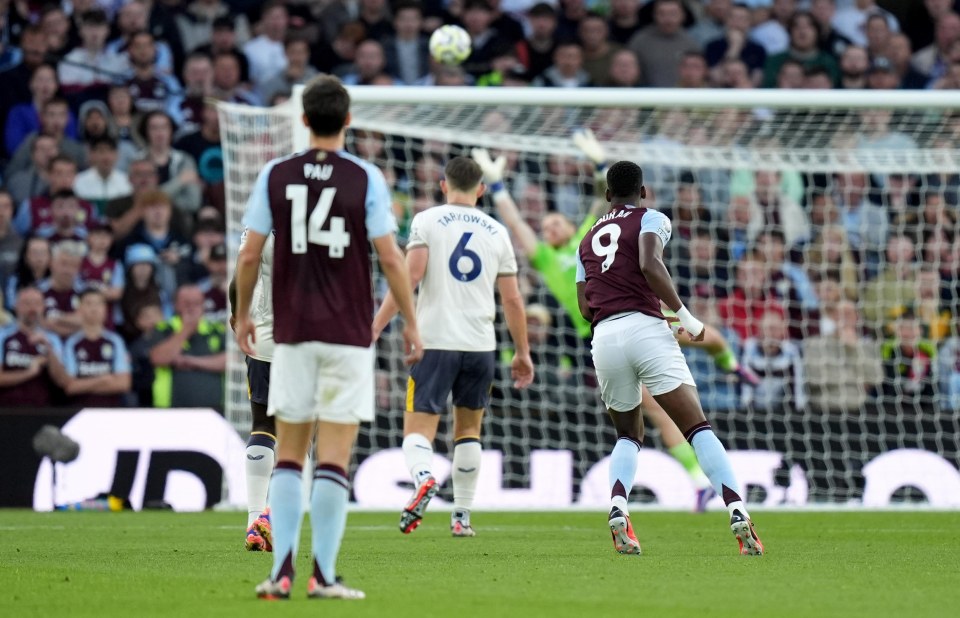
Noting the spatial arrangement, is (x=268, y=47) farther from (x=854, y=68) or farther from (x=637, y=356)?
(x=637, y=356)

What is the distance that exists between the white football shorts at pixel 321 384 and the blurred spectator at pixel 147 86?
38.3 feet

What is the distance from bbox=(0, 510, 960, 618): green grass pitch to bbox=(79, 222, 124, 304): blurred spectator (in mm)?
3708

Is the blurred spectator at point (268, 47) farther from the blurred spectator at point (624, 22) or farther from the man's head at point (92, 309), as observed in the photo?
the man's head at point (92, 309)

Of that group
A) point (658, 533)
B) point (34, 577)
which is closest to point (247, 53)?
point (658, 533)

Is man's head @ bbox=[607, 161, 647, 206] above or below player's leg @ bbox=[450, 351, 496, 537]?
above

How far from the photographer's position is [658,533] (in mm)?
10430

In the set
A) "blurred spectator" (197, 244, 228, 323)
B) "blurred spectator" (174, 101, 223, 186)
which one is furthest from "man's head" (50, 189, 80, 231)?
"blurred spectator" (174, 101, 223, 186)

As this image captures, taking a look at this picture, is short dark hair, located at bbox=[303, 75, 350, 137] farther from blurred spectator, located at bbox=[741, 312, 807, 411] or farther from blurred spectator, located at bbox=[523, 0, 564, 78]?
blurred spectator, located at bbox=[523, 0, 564, 78]

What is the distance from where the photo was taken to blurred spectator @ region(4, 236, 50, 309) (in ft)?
49.3

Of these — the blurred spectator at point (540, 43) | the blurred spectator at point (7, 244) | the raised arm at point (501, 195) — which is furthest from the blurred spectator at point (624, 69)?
the blurred spectator at point (7, 244)

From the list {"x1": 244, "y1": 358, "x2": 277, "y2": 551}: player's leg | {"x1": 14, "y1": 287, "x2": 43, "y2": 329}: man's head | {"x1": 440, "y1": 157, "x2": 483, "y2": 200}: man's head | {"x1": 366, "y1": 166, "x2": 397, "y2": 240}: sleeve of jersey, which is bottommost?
{"x1": 244, "y1": 358, "x2": 277, "y2": 551}: player's leg

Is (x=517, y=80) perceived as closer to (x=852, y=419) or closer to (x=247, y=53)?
(x=247, y=53)

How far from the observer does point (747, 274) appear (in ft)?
51.4

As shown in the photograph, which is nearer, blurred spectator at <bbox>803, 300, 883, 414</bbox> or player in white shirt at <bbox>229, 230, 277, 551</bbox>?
player in white shirt at <bbox>229, 230, 277, 551</bbox>
